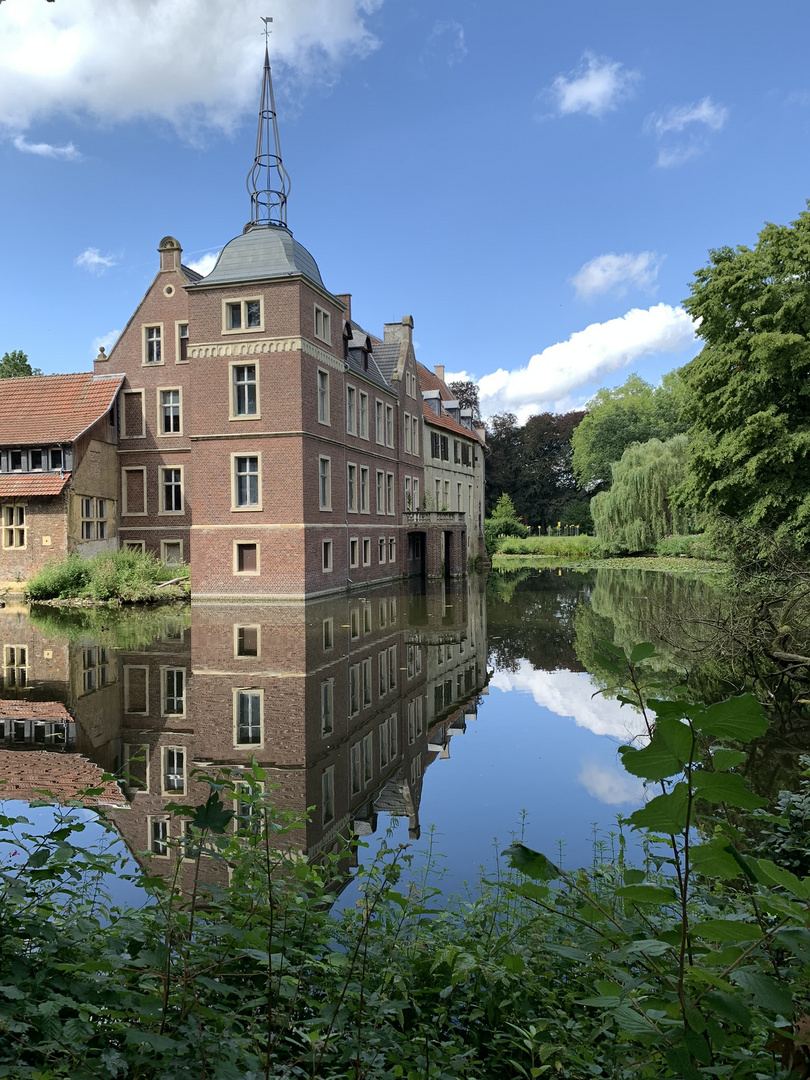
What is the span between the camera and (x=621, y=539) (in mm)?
46562

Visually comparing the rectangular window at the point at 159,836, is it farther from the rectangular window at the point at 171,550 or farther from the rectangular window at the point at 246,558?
the rectangular window at the point at 171,550

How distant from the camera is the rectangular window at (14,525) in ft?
88.0

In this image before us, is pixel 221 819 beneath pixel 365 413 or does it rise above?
beneath

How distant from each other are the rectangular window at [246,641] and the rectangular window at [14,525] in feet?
47.3

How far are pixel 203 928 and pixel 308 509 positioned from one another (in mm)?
20236

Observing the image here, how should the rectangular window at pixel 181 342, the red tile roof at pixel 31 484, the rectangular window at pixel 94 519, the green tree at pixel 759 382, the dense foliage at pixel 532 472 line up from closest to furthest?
the green tree at pixel 759 382
the red tile roof at pixel 31 484
the rectangular window at pixel 94 519
the rectangular window at pixel 181 342
the dense foliage at pixel 532 472

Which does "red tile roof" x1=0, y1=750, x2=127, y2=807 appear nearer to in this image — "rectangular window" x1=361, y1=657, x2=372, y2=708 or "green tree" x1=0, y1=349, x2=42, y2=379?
"rectangular window" x1=361, y1=657, x2=372, y2=708

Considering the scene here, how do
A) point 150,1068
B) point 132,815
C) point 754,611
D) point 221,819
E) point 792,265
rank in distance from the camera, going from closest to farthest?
point 221,819, point 150,1068, point 132,815, point 754,611, point 792,265

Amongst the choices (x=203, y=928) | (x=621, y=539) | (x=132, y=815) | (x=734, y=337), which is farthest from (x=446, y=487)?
(x=203, y=928)

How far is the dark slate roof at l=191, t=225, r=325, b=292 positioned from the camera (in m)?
22.3

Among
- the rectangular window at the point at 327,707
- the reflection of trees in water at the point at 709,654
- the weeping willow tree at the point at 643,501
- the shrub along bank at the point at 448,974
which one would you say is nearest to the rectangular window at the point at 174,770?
the rectangular window at the point at 327,707

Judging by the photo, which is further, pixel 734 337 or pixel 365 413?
pixel 365 413

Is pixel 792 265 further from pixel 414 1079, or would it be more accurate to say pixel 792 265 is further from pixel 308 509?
pixel 414 1079

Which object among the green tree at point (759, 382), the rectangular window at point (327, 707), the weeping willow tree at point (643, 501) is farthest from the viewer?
the weeping willow tree at point (643, 501)
